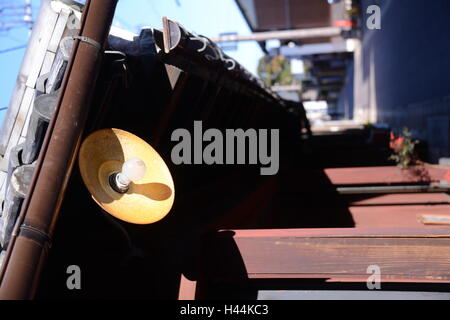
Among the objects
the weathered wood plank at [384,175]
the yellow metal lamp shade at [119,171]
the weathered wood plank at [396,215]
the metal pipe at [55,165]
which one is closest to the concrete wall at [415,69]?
the weathered wood plank at [384,175]

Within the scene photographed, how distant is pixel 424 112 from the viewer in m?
9.77

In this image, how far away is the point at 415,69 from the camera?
10906mm

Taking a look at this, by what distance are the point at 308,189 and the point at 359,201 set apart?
713 millimetres

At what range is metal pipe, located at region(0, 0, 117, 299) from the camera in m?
1.57

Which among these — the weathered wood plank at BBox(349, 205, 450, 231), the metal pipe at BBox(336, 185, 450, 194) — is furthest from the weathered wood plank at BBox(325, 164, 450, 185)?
the weathered wood plank at BBox(349, 205, 450, 231)

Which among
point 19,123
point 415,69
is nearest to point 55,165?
point 19,123

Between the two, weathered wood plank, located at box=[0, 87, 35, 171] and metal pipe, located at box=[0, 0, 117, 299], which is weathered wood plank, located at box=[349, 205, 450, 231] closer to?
weathered wood plank, located at box=[0, 87, 35, 171]

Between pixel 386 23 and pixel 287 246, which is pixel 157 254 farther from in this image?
pixel 386 23

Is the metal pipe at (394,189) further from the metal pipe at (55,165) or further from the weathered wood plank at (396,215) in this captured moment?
the metal pipe at (55,165)

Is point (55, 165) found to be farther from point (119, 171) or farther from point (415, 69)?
point (415, 69)

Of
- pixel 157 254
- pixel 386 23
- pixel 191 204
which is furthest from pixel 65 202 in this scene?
pixel 386 23

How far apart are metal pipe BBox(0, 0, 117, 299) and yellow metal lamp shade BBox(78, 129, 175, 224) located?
129mm

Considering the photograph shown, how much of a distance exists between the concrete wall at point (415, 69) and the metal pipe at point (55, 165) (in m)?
6.84

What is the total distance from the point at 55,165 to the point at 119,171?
31 cm
